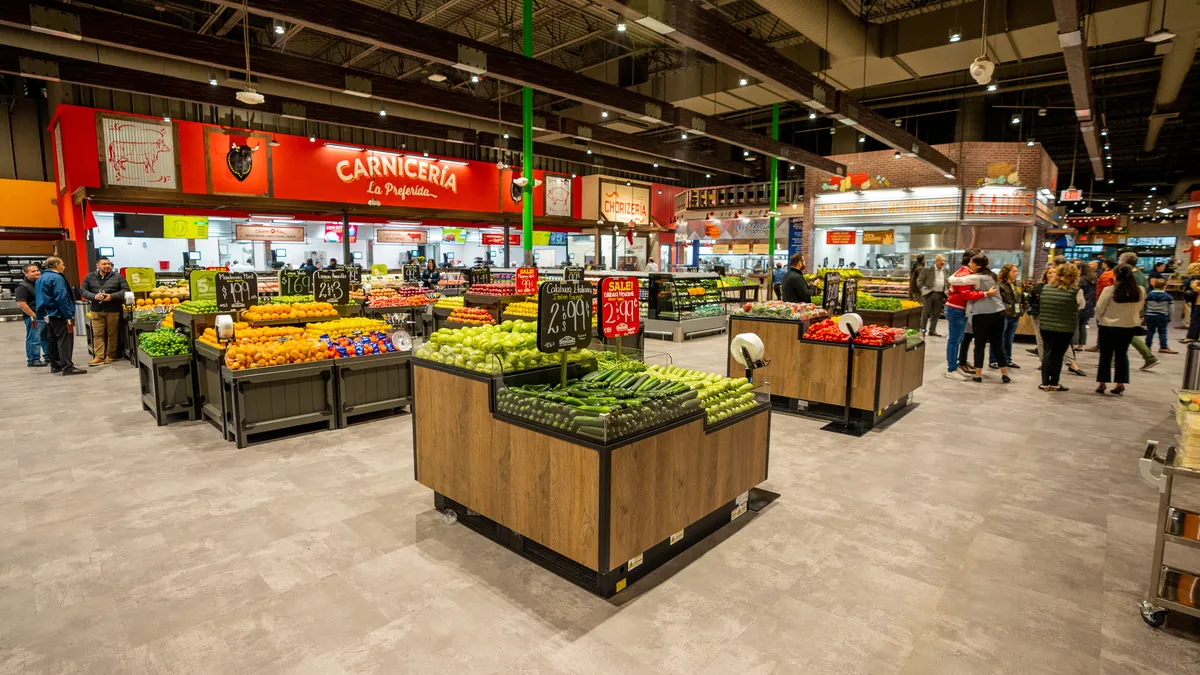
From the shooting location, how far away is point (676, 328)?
1248 centimetres

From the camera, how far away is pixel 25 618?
2807 mm

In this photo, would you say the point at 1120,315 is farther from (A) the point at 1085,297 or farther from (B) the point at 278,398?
(B) the point at 278,398

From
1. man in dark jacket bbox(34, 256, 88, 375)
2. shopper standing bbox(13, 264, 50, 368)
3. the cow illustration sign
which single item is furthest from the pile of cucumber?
the cow illustration sign

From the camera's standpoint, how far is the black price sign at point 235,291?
21.8ft

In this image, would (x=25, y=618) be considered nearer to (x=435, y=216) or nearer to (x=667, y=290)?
(x=667, y=290)

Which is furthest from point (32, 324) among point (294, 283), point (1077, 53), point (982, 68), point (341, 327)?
point (1077, 53)

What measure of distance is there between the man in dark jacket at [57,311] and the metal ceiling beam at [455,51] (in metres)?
5.09

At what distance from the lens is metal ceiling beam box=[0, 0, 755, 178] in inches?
271

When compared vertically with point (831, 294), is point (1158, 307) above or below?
below

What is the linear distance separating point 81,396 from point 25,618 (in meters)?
5.94

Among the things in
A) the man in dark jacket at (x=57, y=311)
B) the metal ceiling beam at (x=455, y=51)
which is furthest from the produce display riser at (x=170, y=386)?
the metal ceiling beam at (x=455, y=51)

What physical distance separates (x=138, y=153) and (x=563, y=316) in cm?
1425

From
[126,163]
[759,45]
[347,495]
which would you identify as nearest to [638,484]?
[347,495]

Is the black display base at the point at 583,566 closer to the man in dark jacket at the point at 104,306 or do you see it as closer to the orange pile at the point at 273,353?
the orange pile at the point at 273,353
